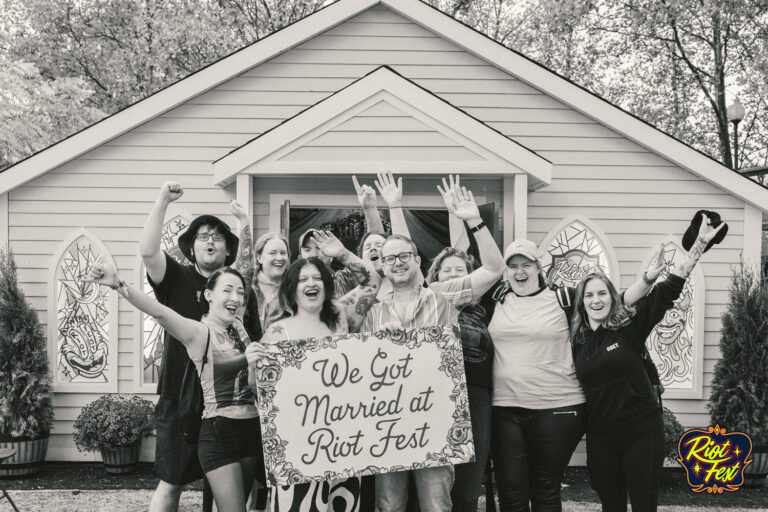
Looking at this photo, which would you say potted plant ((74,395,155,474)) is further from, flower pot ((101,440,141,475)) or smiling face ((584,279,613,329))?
smiling face ((584,279,613,329))

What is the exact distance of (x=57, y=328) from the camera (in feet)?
20.6

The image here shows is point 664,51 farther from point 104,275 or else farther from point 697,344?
point 104,275

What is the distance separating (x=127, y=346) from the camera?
6.33m

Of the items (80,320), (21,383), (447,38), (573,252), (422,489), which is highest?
(447,38)

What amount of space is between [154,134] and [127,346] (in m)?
2.22

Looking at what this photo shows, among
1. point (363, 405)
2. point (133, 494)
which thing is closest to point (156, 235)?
point (363, 405)

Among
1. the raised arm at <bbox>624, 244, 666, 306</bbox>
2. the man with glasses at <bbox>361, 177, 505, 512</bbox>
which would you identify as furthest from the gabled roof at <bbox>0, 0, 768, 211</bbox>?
the man with glasses at <bbox>361, 177, 505, 512</bbox>

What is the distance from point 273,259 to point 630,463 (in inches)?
87.5

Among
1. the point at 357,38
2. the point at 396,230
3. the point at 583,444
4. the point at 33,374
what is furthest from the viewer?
the point at 357,38

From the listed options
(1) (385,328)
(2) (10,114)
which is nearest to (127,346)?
(1) (385,328)

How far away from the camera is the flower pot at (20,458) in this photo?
5703 millimetres

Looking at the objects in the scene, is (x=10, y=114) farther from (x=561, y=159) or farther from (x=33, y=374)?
(x=561, y=159)

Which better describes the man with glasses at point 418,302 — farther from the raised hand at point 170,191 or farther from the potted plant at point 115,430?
the potted plant at point 115,430

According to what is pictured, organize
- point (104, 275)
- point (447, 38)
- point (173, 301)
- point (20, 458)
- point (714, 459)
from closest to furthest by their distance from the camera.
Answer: point (104, 275)
point (173, 301)
point (714, 459)
point (20, 458)
point (447, 38)
